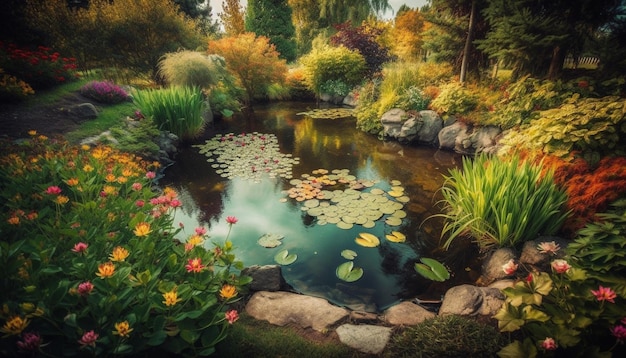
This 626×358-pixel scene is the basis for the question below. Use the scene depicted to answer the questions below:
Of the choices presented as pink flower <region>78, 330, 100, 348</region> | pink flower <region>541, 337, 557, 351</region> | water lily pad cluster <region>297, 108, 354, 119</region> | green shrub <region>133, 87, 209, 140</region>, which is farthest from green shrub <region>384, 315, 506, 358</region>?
water lily pad cluster <region>297, 108, 354, 119</region>

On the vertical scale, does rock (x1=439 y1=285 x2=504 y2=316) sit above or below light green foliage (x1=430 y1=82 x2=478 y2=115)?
below

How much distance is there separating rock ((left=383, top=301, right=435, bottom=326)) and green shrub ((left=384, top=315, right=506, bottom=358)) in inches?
8.6

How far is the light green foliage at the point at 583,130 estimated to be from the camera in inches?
128

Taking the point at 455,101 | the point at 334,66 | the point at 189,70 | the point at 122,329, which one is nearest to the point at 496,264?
the point at 122,329

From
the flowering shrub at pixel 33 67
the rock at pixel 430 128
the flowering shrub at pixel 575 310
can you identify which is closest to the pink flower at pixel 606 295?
the flowering shrub at pixel 575 310

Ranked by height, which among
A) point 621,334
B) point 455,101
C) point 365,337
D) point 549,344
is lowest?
point 365,337

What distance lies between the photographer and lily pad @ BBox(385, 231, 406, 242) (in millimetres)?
3497

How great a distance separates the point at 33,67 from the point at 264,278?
8.39 metres

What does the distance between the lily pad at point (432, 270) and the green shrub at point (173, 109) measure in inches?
240

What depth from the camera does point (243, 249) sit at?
339 centimetres

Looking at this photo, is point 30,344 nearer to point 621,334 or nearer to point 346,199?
point 621,334

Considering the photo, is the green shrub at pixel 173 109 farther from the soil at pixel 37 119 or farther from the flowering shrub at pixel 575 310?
the flowering shrub at pixel 575 310

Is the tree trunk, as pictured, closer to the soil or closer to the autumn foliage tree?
the autumn foliage tree

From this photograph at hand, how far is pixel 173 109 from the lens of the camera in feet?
21.5
